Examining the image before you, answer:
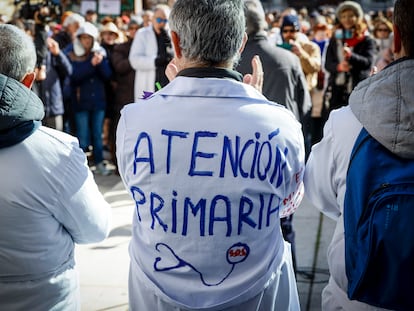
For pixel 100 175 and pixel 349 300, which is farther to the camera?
pixel 100 175

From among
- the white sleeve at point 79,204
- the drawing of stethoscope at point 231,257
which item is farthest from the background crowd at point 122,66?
the drawing of stethoscope at point 231,257

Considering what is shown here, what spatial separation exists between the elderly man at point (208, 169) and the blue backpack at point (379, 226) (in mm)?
267

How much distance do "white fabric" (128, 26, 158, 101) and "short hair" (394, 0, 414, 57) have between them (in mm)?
5163

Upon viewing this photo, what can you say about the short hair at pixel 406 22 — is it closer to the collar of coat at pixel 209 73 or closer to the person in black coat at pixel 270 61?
the collar of coat at pixel 209 73

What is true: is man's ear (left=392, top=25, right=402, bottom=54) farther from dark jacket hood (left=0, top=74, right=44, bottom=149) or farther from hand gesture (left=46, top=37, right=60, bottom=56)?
hand gesture (left=46, top=37, right=60, bottom=56)

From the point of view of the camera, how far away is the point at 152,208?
6.31ft

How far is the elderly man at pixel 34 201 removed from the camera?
210cm

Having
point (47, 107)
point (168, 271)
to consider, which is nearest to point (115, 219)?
point (47, 107)

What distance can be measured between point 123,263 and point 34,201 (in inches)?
101

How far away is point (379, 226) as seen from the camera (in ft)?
5.51

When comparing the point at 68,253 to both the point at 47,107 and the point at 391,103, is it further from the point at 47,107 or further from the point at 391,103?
the point at 47,107

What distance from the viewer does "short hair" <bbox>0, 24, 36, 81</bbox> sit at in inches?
91.2

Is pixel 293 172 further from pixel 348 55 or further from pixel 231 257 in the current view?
pixel 348 55

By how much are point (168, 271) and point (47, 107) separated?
16.8ft
